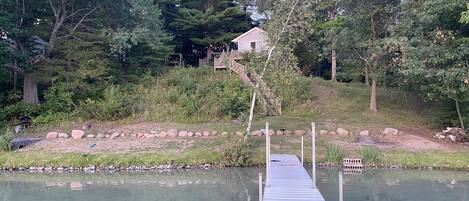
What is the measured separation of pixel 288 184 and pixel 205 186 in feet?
17.3

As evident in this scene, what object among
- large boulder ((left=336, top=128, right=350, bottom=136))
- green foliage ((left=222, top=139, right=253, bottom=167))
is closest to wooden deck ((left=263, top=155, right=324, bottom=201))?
green foliage ((left=222, top=139, right=253, bottom=167))

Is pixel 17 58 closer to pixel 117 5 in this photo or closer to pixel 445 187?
pixel 117 5

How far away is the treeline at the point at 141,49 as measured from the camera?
2161 cm

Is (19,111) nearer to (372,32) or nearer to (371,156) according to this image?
(371,156)

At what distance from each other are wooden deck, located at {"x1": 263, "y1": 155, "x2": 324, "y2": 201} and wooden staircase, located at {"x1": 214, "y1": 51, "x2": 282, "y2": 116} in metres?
6.69

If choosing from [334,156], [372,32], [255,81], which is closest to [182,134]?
[255,81]

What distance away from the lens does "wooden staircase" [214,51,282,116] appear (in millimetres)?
23266

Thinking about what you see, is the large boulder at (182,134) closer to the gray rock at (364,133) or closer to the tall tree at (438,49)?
the gray rock at (364,133)

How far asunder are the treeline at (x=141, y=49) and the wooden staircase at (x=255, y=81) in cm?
185

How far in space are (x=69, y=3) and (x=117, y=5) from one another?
2.67m

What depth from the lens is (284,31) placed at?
21.0 metres

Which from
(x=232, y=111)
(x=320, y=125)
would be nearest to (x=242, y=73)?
(x=232, y=111)

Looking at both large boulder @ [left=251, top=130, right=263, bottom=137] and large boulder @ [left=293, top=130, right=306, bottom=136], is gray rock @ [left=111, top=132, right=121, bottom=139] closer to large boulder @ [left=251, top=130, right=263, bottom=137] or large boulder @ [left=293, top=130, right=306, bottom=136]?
large boulder @ [left=251, top=130, right=263, bottom=137]

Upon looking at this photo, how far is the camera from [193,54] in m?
44.2
